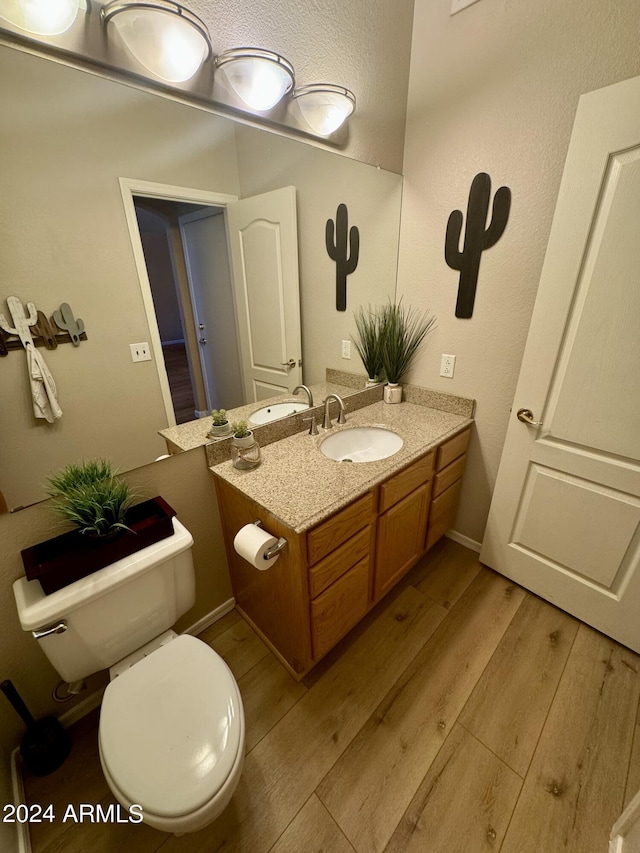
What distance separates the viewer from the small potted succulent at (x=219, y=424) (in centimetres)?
127

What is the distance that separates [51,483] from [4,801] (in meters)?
0.90

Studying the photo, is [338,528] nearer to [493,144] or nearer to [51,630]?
[51,630]

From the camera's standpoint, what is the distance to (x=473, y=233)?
1462 millimetres

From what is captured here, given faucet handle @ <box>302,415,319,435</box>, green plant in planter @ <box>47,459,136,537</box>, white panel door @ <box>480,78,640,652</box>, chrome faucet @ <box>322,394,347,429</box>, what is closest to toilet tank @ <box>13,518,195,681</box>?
green plant in planter @ <box>47,459,136,537</box>

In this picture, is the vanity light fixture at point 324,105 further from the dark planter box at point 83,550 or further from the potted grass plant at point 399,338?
the dark planter box at point 83,550

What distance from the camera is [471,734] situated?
116 cm

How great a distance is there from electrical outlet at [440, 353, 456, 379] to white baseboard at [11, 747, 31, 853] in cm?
222

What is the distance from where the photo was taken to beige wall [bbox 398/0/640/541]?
1124 mm

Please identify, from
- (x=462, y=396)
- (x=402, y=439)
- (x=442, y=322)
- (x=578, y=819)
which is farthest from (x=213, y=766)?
(x=442, y=322)

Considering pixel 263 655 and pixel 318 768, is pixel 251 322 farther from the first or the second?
pixel 318 768

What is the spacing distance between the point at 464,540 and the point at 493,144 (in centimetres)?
195

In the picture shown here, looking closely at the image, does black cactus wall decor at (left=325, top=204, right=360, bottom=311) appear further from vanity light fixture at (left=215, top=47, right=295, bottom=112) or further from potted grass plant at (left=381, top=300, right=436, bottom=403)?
vanity light fixture at (left=215, top=47, right=295, bottom=112)

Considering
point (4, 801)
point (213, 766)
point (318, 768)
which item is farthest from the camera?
point (318, 768)

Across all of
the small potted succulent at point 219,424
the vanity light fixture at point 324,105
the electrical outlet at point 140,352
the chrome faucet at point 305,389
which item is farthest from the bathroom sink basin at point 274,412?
the vanity light fixture at point 324,105
